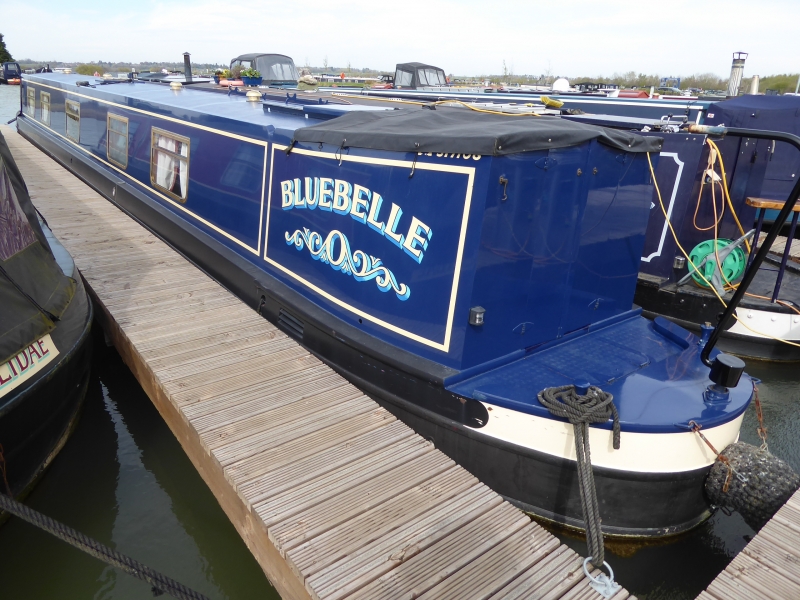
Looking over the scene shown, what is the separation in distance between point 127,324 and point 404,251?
2452 millimetres

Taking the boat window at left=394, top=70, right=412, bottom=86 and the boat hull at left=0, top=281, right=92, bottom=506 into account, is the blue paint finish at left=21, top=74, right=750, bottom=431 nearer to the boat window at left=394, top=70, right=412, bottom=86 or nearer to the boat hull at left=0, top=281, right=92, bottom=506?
the boat hull at left=0, top=281, right=92, bottom=506

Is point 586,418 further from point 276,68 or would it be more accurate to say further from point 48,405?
point 276,68

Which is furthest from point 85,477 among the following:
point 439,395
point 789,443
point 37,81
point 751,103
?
point 37,81

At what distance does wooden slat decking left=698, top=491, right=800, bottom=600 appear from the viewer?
2551mm

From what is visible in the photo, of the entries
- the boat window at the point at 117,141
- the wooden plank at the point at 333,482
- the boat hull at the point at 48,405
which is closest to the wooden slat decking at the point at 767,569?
the wooden plank at the point at 333,482

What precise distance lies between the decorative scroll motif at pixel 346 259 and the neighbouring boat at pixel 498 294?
1 centimetres

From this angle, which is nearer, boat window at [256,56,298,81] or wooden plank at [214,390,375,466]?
wooden plank at [214,390,375,466]

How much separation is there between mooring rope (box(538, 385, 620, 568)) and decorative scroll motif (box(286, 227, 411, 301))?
1131 mm

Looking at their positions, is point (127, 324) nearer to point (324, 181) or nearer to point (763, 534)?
point (324, 181)

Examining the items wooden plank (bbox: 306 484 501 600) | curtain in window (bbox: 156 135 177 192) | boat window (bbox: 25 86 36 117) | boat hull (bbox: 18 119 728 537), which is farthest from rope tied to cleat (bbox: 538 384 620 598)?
boat window (bbox: 25 86 36 117)

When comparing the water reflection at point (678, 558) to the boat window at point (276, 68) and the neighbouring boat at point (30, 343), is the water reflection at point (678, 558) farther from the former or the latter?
the boat window at point (276, 68)

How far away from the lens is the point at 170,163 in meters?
6.68

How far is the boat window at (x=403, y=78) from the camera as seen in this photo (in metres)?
16.5

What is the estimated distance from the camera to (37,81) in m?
12.6
